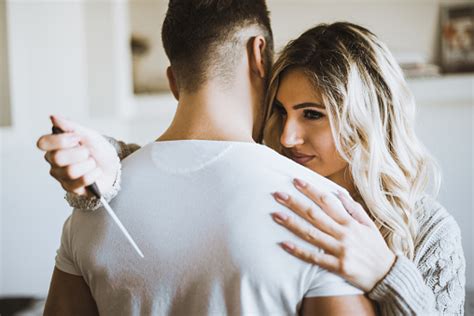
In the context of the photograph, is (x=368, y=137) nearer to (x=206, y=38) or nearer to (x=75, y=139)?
(x=206, y=38)

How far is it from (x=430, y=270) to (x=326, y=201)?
535mm

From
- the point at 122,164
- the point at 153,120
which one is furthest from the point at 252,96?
the point at 153,120

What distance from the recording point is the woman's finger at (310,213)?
98 centimetres

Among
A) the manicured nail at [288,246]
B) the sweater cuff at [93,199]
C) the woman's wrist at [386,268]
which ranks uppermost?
the sweater cuff at [93,199]

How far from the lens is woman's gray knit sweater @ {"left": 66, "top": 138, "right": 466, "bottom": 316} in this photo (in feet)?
3.48

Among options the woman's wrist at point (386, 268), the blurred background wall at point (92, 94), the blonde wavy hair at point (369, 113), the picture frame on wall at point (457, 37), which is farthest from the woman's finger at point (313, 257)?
the picture frame on wall at point (457, 37)

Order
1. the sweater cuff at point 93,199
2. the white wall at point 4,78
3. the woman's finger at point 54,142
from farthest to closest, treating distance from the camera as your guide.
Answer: the white wall at point 4,78 < the sweater cuff at point 93,199 < the woman's finger at point 54,142

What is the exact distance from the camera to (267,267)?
951mm

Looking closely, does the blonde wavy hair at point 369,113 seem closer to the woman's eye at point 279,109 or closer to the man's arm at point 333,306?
the woman's eye at point 279,109

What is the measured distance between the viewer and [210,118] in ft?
3.61

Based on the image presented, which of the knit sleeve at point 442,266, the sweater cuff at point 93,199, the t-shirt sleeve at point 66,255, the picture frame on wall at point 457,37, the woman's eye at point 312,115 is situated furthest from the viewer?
the picture frame on wall at point 457,37

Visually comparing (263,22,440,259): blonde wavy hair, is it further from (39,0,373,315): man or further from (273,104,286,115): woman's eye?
(39,0,373,315): man

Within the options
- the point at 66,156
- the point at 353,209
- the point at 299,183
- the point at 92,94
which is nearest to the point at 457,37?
the point at 92,94

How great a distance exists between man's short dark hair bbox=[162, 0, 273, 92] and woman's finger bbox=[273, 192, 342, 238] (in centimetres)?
29
